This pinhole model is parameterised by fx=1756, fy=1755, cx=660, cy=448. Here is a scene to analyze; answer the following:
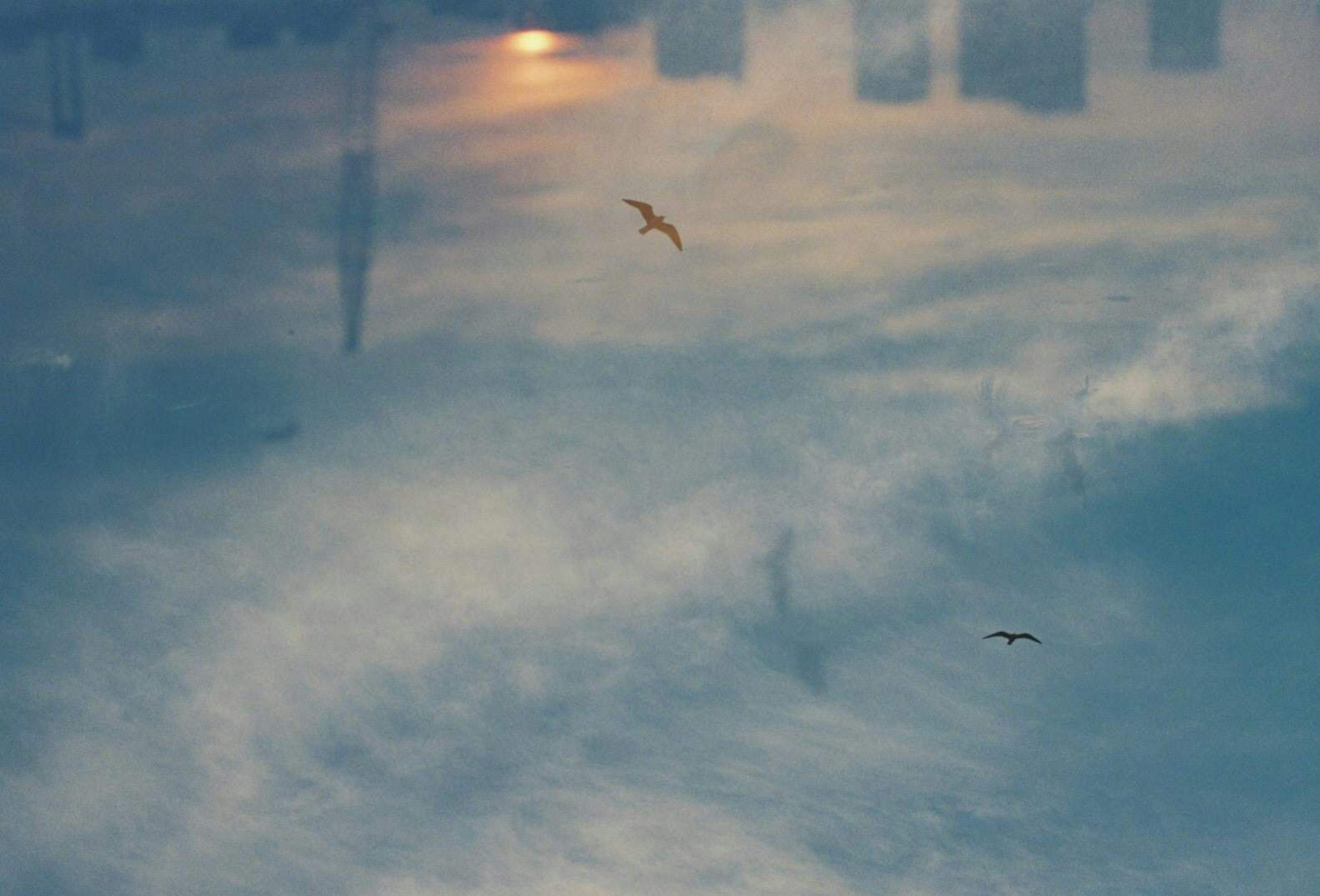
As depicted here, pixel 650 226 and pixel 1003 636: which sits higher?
pixel 650 226
